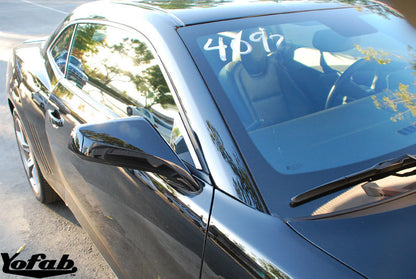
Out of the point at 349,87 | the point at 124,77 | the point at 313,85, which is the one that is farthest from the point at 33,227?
the point at 349,87

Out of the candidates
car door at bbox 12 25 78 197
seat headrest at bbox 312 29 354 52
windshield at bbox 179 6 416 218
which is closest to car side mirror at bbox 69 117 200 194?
windshield at bbox 179 6 416 218

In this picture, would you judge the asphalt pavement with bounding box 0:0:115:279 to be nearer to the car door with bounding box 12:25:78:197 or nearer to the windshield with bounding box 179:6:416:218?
the car door with bounding box 12:25:78:197

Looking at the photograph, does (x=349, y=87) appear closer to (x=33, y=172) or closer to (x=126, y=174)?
(x=126, y=174)

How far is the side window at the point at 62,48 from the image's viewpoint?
2580mm

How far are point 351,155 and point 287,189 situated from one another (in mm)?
307

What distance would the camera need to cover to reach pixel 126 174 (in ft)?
5.67

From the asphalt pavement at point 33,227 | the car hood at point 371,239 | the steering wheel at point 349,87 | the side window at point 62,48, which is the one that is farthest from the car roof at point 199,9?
the asphalt pavement at point 33,227

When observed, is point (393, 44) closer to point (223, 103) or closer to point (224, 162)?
point (223, 103)

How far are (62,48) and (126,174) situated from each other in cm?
133

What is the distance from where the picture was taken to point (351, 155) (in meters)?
1.49

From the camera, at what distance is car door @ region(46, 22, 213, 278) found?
1.46 m

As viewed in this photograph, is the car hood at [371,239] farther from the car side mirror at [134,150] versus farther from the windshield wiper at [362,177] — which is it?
the car side mirror at [134,150]

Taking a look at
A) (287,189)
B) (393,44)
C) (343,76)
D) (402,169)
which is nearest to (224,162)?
(287,189)

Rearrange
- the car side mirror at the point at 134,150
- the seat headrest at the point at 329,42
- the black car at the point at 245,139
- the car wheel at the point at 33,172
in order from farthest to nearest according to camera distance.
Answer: the car wheel at the point at 33,172 < the seat headrest at the point at 329,42 < the car side mirror at the point at 134,150 < the black car at the point at 245,139
